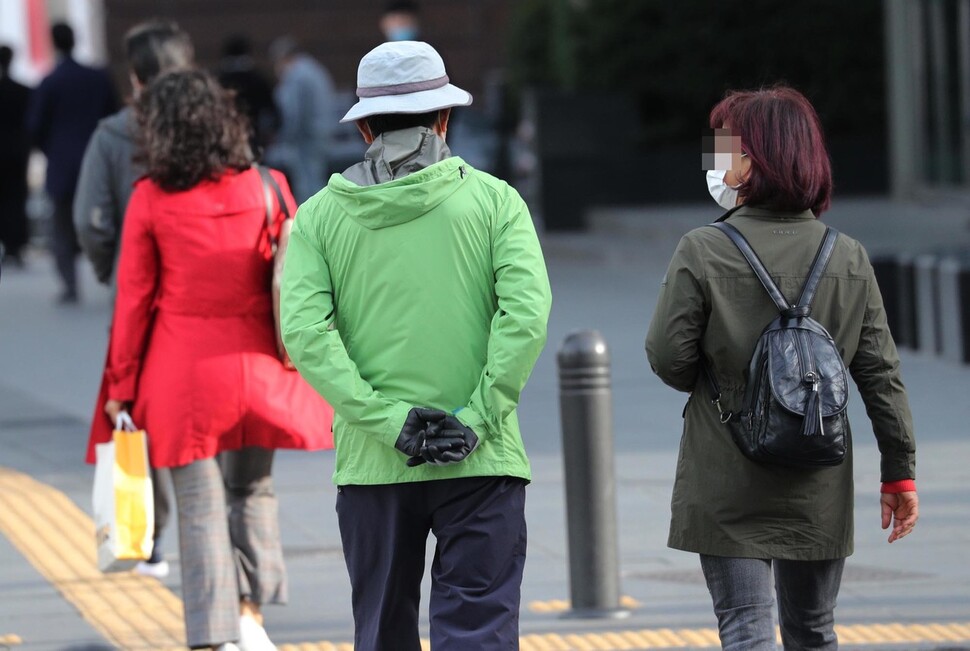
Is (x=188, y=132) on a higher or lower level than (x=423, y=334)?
higher

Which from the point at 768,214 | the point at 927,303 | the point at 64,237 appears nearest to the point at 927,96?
the point at 927,303

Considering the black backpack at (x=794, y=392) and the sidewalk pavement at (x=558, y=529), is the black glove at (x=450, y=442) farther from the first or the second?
the sidewalk pavement at (x=558, y=529)

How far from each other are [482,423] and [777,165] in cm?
85

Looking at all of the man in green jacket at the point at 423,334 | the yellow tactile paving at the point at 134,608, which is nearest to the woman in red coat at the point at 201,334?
the yellow tactile paving at the point at 134,608

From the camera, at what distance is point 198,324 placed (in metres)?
4.86

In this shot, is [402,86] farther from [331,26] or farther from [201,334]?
[331,26]

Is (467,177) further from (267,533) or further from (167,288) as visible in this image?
(267,533)

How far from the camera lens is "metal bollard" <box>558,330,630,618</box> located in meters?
5.40

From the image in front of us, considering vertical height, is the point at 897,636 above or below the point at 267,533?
below

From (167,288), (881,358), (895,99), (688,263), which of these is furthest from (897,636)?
(895,99)

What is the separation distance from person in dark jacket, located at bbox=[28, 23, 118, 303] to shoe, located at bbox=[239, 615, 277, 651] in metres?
8.91

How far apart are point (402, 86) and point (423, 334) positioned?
1.80ft

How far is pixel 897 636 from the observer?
5.17 m

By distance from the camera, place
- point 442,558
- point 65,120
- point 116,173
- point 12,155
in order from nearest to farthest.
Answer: point 442,558, point 116,173, point 65,120, point 12,155
